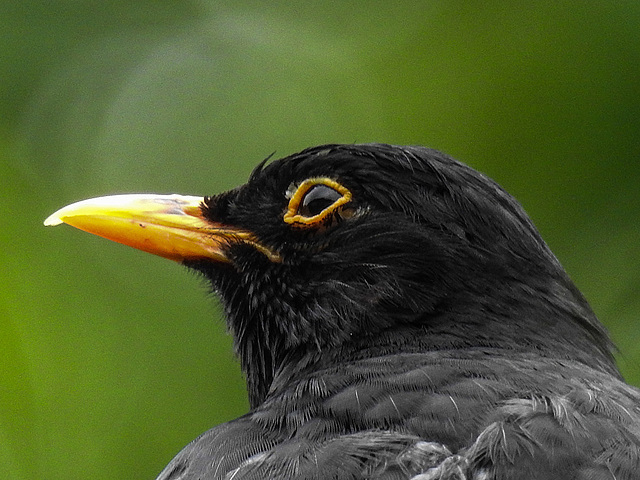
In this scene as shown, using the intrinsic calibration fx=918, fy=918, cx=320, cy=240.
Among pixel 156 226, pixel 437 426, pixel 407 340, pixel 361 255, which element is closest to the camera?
pixel 437 426

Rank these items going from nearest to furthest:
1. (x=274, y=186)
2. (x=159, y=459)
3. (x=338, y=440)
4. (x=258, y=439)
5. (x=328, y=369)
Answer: (x=338, y=440), (x=258, y=439), (x=328, y=369), (x=274, y=186), (x=159, y=459)

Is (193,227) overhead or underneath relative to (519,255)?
overhead

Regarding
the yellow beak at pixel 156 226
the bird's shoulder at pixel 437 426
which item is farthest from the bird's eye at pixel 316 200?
the bird's shoulder at pixel 437 426

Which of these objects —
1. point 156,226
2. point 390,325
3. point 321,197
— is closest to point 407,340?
point 390,325

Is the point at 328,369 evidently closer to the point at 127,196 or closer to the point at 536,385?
the point at 536,385

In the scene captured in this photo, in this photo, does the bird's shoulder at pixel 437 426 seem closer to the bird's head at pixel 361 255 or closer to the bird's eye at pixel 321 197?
the bird's head at pixel 361 255

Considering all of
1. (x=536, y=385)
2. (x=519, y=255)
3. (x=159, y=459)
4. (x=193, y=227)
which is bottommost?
(x=159, y=459)

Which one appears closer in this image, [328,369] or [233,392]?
[328,369]

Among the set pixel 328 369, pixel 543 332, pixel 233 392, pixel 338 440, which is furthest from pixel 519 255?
pixel 233 392

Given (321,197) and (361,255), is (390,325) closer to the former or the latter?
(361,255)
